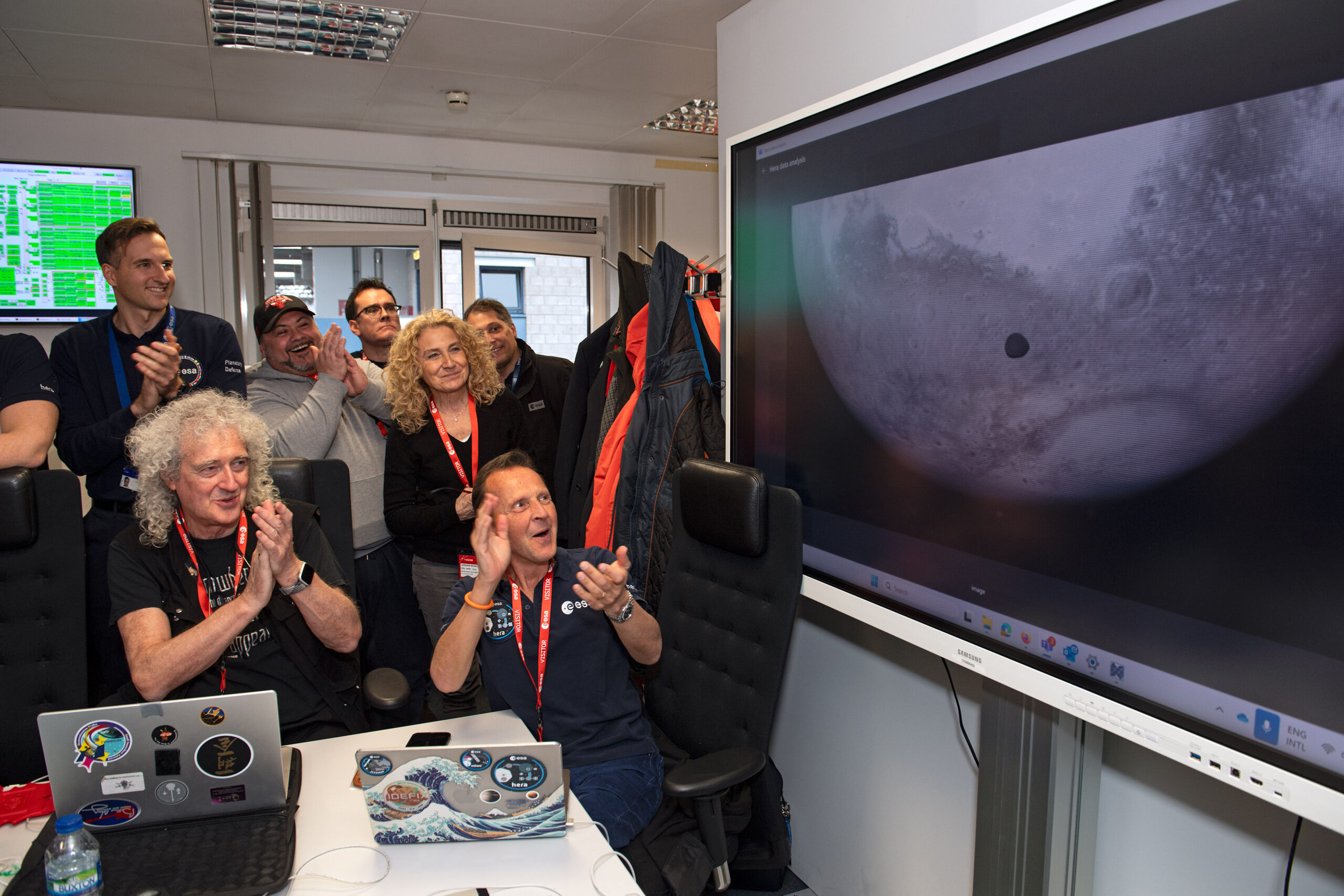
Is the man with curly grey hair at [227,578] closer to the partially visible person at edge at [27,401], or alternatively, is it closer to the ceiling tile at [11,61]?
the partially visible person at edge at [27,401]

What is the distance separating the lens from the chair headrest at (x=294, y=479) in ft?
7.00

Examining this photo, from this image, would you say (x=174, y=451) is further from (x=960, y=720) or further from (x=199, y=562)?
(x=960, y=720)

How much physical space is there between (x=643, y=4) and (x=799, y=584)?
2.51 meters

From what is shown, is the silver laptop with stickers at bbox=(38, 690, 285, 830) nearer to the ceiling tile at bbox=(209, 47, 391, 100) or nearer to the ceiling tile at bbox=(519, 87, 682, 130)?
the ceiling tile at bbox=(209, 47, 391, 100)

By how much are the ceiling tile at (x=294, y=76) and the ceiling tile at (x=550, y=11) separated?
92 cm

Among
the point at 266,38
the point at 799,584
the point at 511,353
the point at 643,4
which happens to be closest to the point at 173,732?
the point at 799,584

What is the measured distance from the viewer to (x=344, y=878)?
1287 millimetres

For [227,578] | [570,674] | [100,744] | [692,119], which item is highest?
[692,119]

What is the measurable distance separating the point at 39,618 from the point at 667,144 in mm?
4915

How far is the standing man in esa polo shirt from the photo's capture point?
1842 mm

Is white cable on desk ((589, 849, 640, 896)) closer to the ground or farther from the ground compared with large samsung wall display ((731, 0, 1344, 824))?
closer to the ground

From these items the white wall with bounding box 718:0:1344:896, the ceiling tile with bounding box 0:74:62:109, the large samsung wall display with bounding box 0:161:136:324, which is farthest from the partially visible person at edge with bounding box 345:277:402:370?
the large samsung wall display with bounding box 0:161:136:324

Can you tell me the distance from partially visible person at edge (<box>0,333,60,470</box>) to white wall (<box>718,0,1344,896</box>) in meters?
1.93

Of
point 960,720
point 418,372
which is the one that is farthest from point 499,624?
point 418,372
